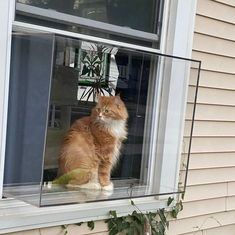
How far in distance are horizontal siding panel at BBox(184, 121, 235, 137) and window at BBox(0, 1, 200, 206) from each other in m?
0.07

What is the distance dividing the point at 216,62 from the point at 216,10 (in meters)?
0.35

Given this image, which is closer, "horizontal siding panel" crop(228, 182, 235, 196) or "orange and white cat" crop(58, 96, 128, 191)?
"orange and white cat" crop(58, 96, 128, 191)

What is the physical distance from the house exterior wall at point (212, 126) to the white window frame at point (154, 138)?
0.45 feet

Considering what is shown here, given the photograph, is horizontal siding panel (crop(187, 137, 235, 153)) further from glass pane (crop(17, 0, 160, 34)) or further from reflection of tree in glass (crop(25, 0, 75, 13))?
reflection of tree in glass (crop(25, 0, 75, 13))

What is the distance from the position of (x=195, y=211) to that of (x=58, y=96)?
151 centimetres

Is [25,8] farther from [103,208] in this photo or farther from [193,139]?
[193,139]

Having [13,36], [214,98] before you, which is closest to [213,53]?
[214,98]

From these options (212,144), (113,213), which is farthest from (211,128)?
(113,213)

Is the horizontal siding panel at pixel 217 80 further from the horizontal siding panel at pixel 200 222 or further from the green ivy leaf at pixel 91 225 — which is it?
the green ivy leaf at pixel 91 225

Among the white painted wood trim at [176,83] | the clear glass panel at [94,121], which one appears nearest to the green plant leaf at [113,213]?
the clear glass panel at [94,121]

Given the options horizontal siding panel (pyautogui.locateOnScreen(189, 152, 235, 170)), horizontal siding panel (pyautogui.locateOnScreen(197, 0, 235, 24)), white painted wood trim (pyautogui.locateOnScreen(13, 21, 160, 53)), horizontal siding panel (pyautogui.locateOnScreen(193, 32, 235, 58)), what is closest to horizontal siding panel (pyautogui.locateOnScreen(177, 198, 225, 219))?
horizontal siding panel (pyautogui.locateOnScreen(189, 152, 235, 170))

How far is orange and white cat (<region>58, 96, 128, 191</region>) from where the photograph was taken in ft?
8.28

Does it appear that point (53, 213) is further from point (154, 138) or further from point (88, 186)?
point (154, 138)

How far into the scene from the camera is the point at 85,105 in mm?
2559
